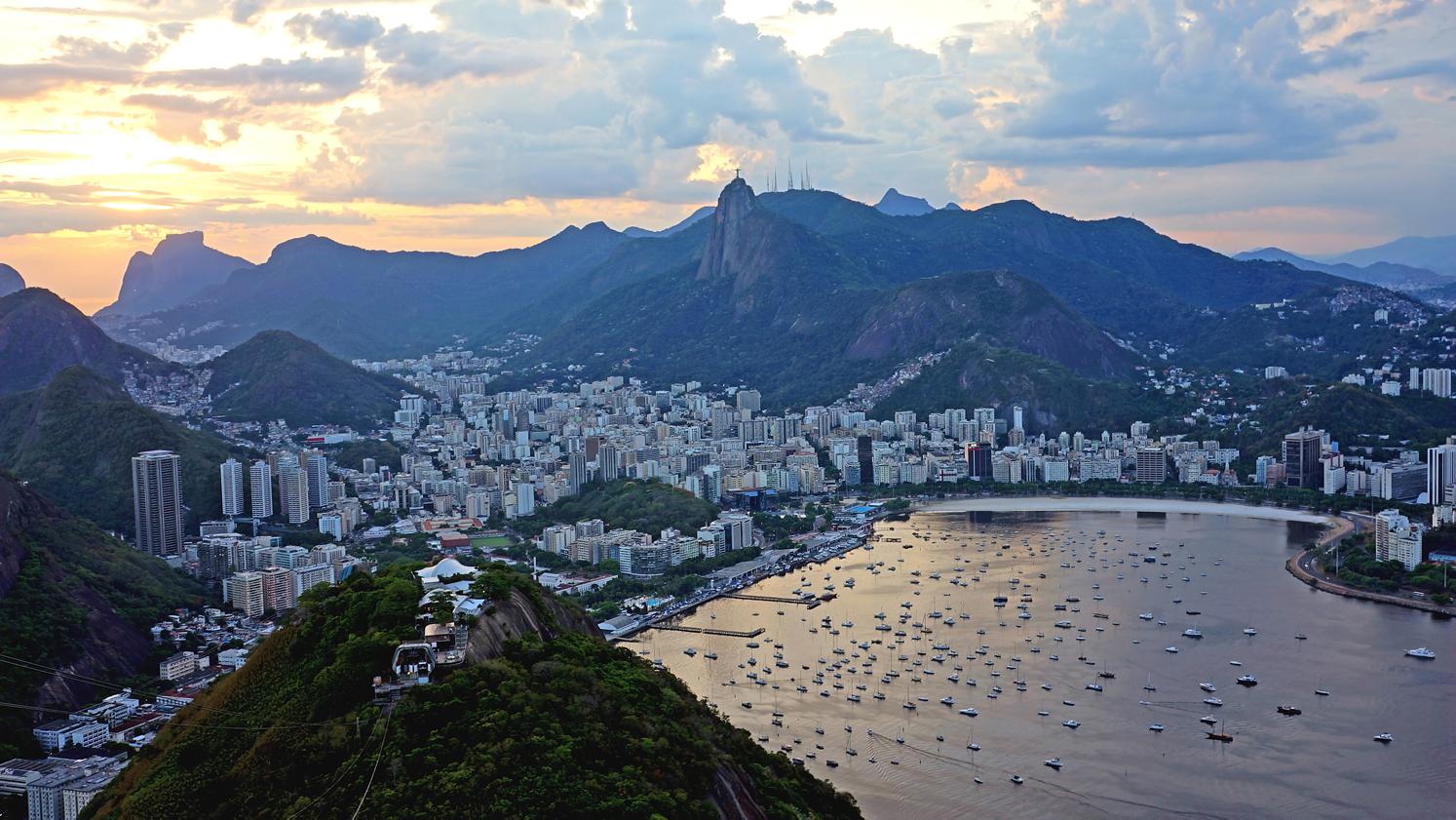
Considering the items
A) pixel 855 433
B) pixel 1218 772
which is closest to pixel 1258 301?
pixel 855 433

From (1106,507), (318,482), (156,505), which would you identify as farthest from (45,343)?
(1106,507)

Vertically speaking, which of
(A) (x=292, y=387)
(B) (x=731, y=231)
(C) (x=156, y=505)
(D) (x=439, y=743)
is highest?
(B) (x=731, y=231)

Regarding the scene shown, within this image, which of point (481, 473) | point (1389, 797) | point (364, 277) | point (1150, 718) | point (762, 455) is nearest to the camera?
point (1389, 797)

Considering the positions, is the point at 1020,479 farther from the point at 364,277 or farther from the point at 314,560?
the point at 364,277

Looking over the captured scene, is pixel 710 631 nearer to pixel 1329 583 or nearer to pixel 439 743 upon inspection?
pixel 1329 583

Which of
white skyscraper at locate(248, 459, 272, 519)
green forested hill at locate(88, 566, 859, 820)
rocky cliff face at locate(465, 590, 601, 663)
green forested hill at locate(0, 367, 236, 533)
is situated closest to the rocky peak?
green forested hill at locate(0, 367, 236, 533)

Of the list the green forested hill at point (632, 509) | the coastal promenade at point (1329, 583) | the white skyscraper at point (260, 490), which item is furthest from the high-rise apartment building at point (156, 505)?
the coastal promenade at point (1329, 583)

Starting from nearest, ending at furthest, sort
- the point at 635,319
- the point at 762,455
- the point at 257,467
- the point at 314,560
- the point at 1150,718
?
1. the point at 1150,718
2. the point at 314,560
3. the point at 257,467
4. the point at 762,455
5. the point at 635,319

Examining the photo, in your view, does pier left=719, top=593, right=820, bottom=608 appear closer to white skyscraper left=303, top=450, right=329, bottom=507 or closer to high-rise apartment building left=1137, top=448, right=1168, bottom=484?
white skyscraper left=303, top=450, right=329, bottom=507
